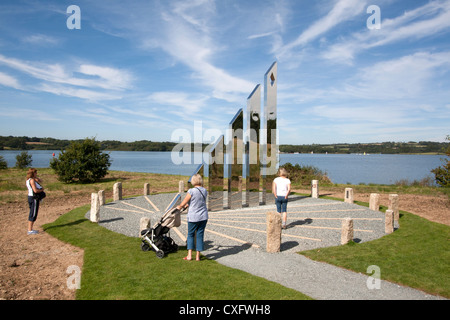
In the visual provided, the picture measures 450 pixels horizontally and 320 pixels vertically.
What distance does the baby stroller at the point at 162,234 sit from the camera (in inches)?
263

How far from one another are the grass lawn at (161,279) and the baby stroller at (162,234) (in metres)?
0.19

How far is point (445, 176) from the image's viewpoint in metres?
23.5

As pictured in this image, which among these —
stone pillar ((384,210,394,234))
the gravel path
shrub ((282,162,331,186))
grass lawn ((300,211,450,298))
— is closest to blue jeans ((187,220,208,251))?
the gravel path

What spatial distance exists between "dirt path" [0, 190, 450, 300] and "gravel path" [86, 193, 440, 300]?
6.53ft

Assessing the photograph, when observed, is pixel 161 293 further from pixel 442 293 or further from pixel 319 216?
pixel 319 216

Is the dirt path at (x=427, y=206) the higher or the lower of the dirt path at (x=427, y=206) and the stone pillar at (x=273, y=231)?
the lower

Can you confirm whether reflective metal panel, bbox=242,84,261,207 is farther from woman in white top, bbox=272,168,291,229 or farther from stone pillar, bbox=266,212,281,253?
stone pillar, bbox=266,212,281,253

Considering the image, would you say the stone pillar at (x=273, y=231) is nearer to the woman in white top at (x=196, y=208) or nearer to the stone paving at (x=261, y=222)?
the stone paving at (x=261, y=222)

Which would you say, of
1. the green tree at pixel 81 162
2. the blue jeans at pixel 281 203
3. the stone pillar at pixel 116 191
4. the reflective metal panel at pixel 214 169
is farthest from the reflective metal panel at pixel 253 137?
the green tree at pixel 81 162

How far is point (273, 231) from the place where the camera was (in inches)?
288

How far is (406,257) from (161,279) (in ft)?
19.0

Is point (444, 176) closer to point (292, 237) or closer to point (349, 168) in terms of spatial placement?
point (292, 237)

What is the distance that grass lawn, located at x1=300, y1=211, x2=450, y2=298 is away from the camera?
5.70m
